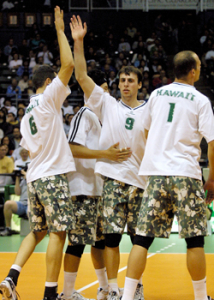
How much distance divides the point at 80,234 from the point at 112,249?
1.07 ft

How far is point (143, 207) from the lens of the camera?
3504 mm

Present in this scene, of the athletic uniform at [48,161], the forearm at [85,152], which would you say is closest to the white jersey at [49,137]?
the athletic uniform at [48,161]

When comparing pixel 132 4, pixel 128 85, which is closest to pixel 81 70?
pixel 128 85

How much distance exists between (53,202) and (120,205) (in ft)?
1.98

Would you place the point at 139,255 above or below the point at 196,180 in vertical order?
below

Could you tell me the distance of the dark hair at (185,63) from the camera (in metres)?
3.59

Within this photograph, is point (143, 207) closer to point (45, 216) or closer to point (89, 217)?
point (89, 217)

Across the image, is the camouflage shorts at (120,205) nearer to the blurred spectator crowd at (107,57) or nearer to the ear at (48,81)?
the ear at (48,81)

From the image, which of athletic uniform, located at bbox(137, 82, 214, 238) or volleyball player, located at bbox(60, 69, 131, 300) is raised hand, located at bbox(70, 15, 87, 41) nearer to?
volleyball player, located at bbox(60, 69, 131, 300)

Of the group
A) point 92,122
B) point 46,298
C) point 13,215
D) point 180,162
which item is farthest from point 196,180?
point 13,215

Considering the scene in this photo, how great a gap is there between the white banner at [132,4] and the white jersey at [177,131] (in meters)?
17.8

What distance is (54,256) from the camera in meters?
3.71

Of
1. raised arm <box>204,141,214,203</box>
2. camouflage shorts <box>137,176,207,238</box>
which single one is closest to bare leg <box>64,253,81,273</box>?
camouflage shorts <box>137,176,207,238</box>

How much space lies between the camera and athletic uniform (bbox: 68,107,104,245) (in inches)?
156
